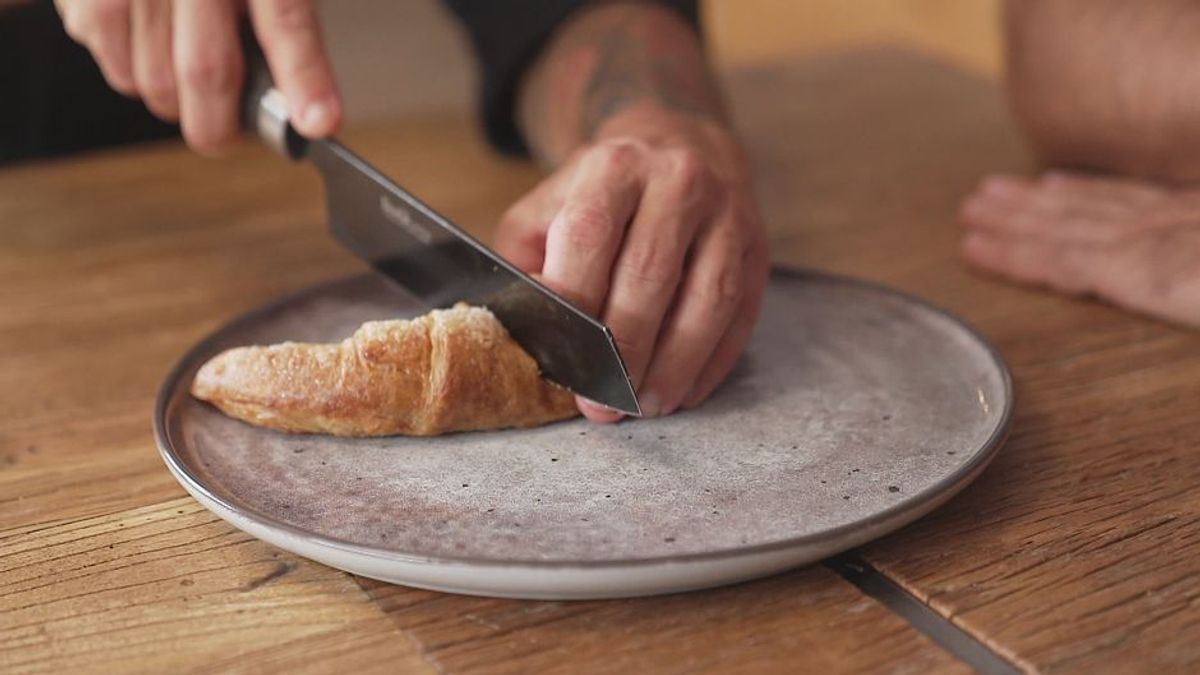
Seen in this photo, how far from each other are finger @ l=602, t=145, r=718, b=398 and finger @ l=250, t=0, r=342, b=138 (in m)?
0.31

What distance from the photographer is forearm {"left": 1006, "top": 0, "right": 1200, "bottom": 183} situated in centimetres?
148

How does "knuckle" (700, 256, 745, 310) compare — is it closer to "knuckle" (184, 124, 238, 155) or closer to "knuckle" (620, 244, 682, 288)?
"knuckle" (620, 244, 682, 288)

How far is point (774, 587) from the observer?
33.8 inches

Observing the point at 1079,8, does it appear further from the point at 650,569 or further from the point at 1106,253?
the point at 650,569

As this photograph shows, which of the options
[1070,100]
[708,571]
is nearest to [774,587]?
[708,571]

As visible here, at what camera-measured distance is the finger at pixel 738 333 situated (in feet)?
3.56

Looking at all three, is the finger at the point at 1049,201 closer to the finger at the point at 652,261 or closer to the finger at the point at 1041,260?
the finger at the point at 1041,260

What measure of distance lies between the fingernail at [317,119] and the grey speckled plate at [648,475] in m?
0.19

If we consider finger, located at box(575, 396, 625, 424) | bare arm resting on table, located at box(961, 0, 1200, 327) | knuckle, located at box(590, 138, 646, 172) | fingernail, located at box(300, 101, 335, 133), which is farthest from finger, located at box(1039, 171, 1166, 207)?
fingernail, located at box(300, 101, 335, 133)

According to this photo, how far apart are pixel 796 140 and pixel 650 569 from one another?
4.10 feet

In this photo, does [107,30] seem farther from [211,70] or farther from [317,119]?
[317,119]

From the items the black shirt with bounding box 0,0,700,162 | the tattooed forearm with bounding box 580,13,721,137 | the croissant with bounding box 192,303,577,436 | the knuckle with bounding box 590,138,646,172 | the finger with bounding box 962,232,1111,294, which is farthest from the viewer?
the black shirt with bounding box 0,0,700,162

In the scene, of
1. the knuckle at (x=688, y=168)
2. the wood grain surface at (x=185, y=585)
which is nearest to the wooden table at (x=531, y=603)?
the wood grain surface at (x=185, y=585)

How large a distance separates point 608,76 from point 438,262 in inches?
20.1
